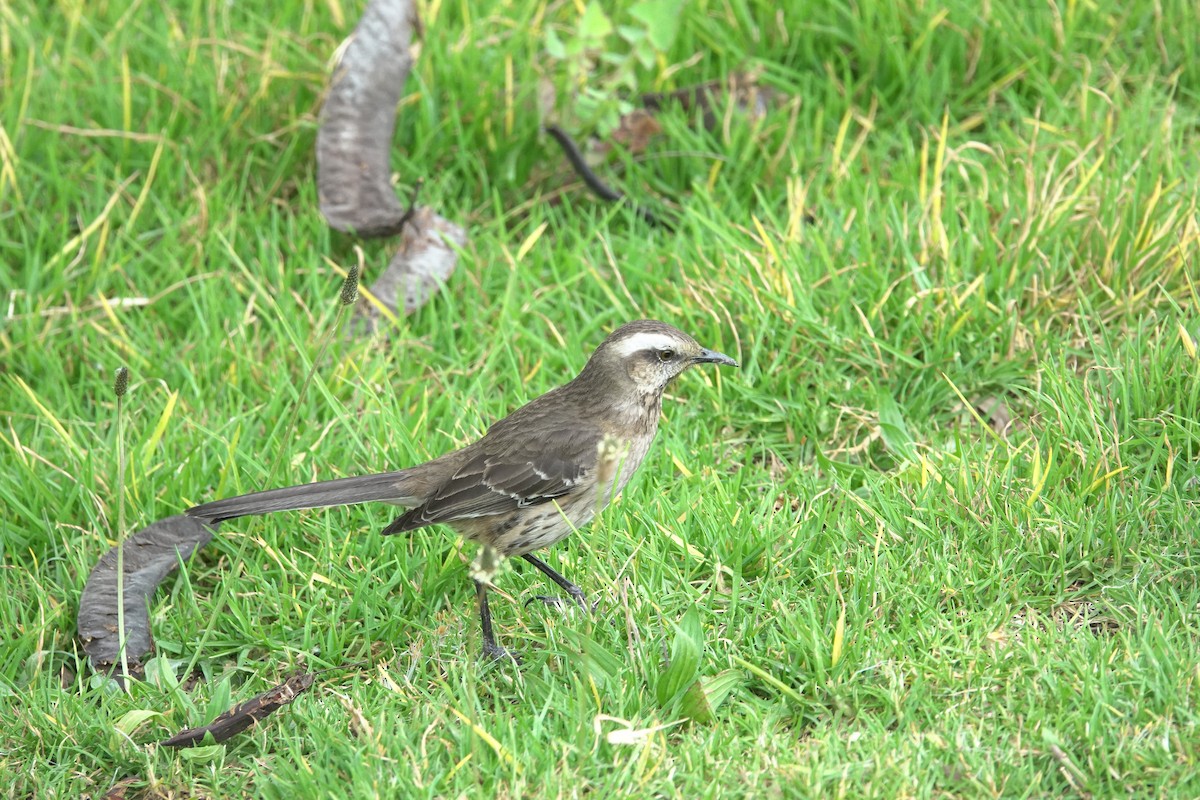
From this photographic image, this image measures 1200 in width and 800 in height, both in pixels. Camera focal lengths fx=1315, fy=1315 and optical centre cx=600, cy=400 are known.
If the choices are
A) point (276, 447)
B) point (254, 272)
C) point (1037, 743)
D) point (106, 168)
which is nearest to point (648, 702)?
point (1037, 743)

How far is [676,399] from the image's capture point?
634 cm

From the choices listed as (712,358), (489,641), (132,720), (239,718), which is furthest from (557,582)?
(132,720)

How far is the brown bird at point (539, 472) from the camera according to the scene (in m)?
5.19

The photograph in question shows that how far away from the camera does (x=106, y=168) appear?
7656 millimetres

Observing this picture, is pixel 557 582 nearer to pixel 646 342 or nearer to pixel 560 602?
pixel 560 602

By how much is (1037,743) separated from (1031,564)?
36.6 inches

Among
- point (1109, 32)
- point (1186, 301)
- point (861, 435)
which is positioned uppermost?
point (1109, 32)

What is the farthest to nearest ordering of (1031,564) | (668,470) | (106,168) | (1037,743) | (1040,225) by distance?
(106,168) < (1040,225) < (668,470) < (1031,564) < (1037,743)

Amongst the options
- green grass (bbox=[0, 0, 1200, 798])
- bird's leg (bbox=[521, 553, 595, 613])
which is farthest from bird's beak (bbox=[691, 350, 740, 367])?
bird's leg (bbox=[521, 553, 595, 613])

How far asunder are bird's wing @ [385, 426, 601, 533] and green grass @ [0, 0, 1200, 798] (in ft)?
1.05

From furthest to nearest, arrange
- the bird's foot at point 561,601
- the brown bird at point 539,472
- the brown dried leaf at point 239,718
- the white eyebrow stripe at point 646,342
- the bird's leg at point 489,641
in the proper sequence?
the white eyebrow stripe at point 646,342, the brown bird at point 539,472, the bird's foot at point 561,601, the bird's leg at point 489,641, the brown dried leaf at point 239,718

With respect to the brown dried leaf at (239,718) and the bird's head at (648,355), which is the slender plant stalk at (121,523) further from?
the bird's head at (648,355)

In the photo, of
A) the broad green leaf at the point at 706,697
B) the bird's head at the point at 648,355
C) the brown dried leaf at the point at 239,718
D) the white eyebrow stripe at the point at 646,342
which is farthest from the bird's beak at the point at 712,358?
the brown dried leaf at the point at 239,718

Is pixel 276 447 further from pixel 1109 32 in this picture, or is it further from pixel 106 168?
pixel 1109 32
